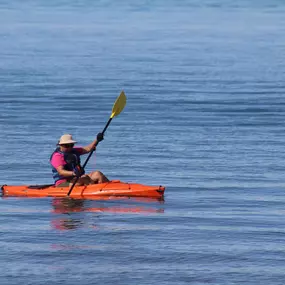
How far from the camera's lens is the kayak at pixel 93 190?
22906 millimetres

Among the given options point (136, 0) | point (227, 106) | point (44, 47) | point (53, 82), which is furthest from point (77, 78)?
point (136, 0)

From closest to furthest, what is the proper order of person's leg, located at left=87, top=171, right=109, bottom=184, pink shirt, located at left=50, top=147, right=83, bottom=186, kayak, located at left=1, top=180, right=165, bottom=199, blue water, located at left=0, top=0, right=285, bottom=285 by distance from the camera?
blue water, located at left=0, top=0, right=285, bottom=285
kayak, located at left=1, top=180, right=165, bottom=199
person's leg, located at left=87, top=171, right=109, bottom=184
pink shirt, located at left=50, top=147, right=83, bottom=186

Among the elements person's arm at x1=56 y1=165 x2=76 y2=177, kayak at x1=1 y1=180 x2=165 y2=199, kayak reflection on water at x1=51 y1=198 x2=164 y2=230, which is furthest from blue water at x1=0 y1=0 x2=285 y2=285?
person's arm at x1=56 y1=165 x2=76 y2=177

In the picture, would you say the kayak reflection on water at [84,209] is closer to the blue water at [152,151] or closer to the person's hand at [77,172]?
the blue water at [152,151]

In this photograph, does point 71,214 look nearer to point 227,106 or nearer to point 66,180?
point 66,180

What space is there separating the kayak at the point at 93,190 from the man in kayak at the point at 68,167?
0.84ft

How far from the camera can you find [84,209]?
2225cm

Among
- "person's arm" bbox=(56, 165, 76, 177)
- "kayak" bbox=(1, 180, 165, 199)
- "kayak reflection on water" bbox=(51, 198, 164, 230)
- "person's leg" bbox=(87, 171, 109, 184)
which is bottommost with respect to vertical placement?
"kayak reflection on water" bbox=(51, 198, 164, 230)

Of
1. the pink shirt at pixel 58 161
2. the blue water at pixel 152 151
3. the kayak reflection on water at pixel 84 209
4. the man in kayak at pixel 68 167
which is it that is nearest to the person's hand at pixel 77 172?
the man in kayak at pixel 68 167

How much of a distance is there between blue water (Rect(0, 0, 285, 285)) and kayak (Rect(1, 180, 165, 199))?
0.65 feet

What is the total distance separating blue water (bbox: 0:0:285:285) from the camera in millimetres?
18188

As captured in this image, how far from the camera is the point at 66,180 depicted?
23.7 m

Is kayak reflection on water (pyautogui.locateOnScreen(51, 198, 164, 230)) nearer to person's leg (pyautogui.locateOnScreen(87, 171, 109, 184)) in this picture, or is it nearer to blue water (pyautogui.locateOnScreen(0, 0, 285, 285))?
blue water (pyautogui.locateOnScreen(0, 0, 285, 285))

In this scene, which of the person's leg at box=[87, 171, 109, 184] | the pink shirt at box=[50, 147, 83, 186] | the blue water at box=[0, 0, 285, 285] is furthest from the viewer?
the pink shirt at box=[50, 147, 83, 186]
